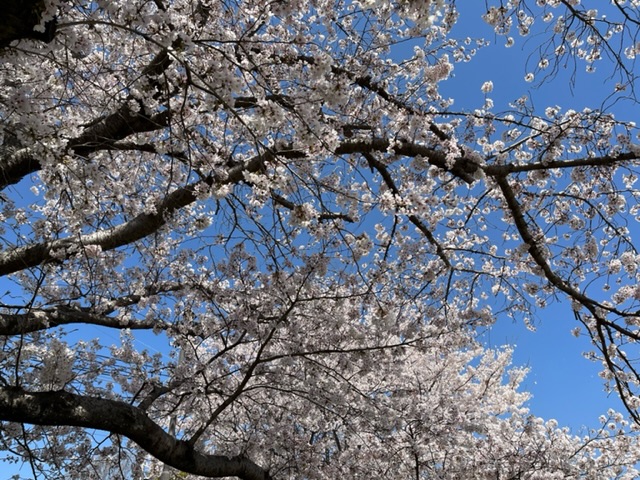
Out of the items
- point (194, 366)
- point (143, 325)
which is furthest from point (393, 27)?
point (143, 325)

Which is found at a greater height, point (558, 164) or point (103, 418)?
point (558, 164)

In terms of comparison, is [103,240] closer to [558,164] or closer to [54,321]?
[54,321]

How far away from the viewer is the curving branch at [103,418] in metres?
2.86

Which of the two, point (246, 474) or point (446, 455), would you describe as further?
point (446, 455)

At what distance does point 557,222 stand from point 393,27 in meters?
2.68

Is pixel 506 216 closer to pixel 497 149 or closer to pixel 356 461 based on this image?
pixel 497 149

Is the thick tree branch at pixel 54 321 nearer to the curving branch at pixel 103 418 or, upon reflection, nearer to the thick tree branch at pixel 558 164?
the curving branch at pixel 103 418

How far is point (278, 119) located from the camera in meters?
2.33

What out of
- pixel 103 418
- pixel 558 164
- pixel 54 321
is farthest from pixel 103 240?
pixel 558 164

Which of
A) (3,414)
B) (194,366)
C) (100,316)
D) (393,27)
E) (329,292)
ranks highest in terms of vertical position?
(393,27)

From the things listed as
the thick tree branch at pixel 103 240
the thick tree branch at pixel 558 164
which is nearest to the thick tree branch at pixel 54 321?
the thick tree branch at pixel 103 240

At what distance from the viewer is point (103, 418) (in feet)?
10.3

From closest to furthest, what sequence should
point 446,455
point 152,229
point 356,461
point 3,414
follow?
point 3,414, point 152,229, point 356,461, point 446,455

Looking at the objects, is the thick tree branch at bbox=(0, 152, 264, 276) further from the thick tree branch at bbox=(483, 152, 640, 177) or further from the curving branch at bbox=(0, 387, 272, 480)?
the thick tree branch at bbox=(483, 152, 640, 177)
